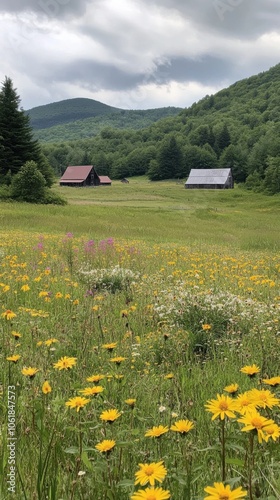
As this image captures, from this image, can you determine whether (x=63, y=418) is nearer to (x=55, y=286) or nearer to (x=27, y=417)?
(x=27, y=417)

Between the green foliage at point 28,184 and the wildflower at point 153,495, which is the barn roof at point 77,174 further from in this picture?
Answer: the wildflower at point 153,495

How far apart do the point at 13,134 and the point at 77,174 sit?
179 feet

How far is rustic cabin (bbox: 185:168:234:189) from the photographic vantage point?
286ft

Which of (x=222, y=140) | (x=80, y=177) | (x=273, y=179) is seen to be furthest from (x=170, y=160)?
(x=273, y=179)

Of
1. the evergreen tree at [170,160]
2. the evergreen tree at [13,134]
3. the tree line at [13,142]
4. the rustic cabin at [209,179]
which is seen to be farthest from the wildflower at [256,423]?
the evergreen tree at [170,160]

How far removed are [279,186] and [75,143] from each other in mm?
104443

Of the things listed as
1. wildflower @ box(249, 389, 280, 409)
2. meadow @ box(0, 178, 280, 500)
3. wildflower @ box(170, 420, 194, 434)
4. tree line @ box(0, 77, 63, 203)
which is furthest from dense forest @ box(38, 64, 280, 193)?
wildflower @ box(170, 420, 194, 434)

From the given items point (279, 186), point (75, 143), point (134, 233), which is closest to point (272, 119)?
point (75, 143)

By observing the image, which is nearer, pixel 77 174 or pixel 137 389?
pixel 137 389

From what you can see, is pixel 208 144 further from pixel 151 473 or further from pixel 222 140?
pixel 151 473

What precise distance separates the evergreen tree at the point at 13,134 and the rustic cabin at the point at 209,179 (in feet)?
170

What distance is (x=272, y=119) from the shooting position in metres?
136

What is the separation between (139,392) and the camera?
286 centimetres

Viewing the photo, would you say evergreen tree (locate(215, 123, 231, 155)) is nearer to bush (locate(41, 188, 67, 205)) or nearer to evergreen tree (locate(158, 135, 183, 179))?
evergreen tree (locate(158, 135, 183, 179))
